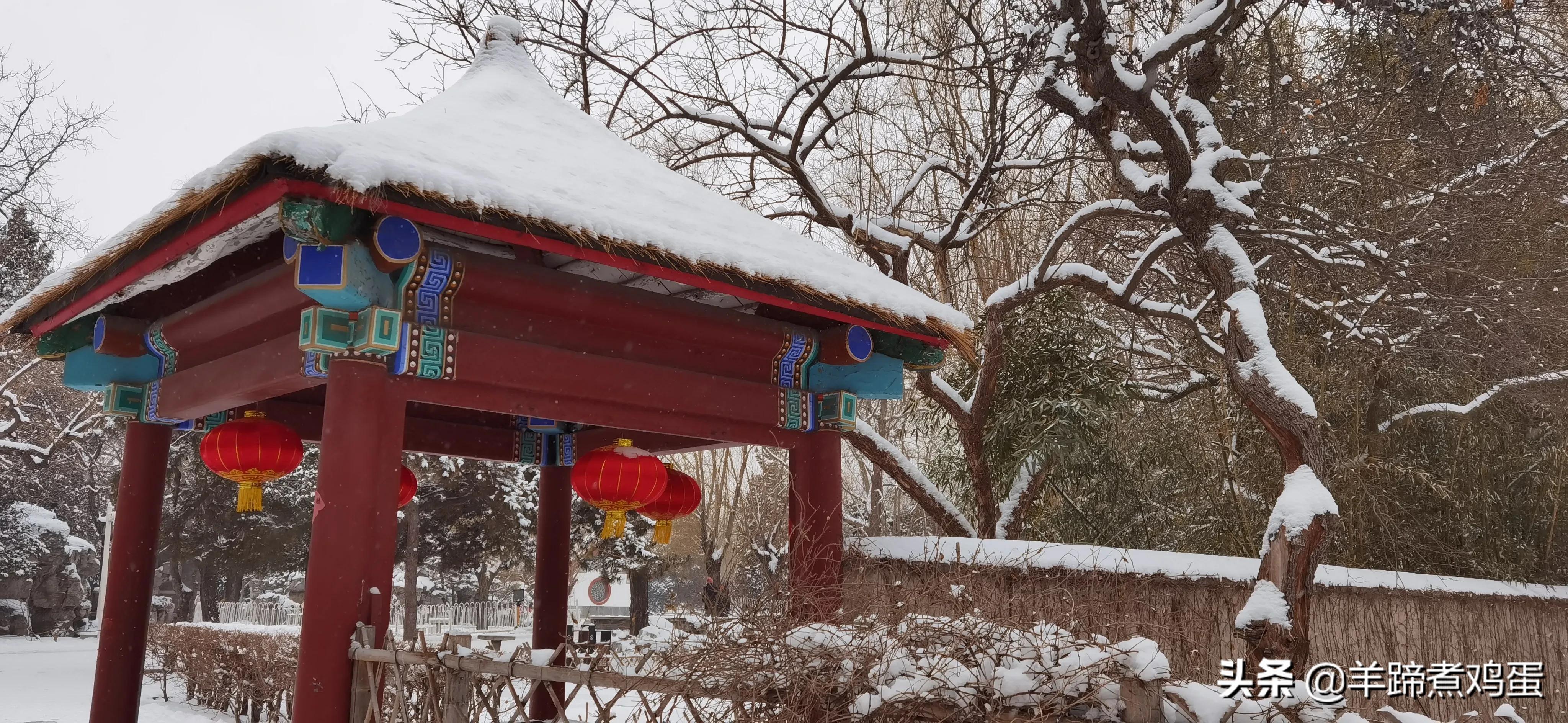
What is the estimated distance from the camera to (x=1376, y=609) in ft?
27.3

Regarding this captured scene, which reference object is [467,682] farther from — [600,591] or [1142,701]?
[600,591]

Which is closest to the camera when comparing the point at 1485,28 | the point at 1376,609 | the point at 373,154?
the point at 373,154

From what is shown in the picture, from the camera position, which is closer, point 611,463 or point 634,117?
point 611,463

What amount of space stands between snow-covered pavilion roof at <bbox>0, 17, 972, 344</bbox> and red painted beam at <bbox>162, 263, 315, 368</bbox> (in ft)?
1.23

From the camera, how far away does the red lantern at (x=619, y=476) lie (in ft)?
20.6

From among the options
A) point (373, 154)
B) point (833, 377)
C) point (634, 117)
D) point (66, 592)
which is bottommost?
point (66, 592)

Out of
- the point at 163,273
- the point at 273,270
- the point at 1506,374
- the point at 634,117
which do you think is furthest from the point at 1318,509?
the point at 634,117

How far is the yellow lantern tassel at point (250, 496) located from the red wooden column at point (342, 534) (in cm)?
198

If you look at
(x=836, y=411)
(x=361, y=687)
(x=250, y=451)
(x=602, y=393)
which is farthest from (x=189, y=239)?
(x=836, y=411)

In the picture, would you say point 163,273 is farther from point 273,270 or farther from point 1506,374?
point 1506,374

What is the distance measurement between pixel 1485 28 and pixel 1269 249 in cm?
315

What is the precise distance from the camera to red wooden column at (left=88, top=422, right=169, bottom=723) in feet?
20.0

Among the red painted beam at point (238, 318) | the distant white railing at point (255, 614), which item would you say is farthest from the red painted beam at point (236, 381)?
the distant white railing at point (255, 614)

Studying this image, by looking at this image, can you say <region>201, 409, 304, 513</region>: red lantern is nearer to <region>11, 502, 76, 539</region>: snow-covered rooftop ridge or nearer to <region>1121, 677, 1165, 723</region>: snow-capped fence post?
<region>1121, 677, 1165, 723</region>: snow-capped fence post
